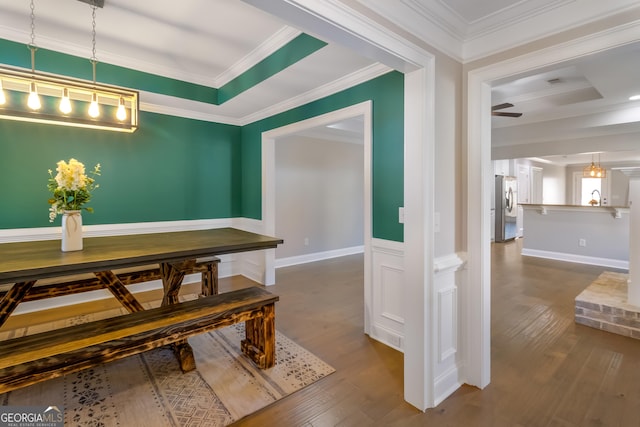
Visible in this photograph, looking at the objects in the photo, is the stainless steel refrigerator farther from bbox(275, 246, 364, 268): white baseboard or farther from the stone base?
the stone base

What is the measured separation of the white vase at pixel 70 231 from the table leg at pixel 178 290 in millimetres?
667

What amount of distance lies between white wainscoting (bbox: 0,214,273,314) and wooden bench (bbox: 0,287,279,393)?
159 centimetres

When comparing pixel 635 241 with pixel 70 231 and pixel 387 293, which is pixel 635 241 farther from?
pixel 70 231

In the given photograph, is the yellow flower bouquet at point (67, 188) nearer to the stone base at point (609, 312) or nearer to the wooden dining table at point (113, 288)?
the wooden dining table at point (113, 288)

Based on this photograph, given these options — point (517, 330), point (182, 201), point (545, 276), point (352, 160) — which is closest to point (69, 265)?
point (182, 201)

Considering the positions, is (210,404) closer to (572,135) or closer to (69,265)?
(69,265)

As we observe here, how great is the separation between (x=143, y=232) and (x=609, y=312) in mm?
5293

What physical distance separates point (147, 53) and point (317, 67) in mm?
1789

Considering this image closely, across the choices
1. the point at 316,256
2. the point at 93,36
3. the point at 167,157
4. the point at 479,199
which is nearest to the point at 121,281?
the point at 167,157

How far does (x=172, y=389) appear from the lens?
2.10 meters

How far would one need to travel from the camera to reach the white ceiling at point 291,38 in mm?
1800

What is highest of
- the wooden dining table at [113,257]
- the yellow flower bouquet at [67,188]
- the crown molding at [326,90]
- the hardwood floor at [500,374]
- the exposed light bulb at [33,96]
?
the crown molding at [326,90]

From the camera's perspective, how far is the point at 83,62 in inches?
120

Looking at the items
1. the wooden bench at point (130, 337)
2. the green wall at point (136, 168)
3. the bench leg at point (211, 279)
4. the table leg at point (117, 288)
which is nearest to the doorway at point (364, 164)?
the green wall at point (136, 168)
